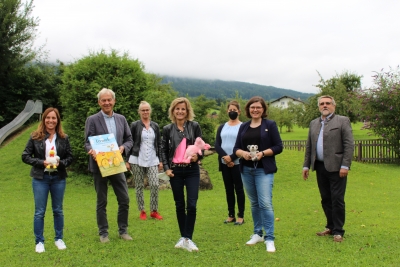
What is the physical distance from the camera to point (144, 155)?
740 cm

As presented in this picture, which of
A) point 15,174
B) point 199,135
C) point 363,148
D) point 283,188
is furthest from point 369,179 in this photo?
point 15,174

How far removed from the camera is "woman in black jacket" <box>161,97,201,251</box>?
5.33 metres

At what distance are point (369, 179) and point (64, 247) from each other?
11.3 metres

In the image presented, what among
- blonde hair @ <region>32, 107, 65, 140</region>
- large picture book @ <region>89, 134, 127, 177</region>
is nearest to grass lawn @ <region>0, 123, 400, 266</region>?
large picture book @ <region>89, 134, 127, 177</region>

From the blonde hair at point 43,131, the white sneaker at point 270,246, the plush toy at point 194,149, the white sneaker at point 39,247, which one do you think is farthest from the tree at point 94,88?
the white sneaker at point 270,246

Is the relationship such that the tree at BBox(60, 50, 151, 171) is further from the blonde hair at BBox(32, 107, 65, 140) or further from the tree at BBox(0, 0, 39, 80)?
the tree at BBox(0, 0, 39, 80)

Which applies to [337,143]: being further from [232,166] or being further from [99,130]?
[99,130]

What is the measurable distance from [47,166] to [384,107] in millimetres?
17122

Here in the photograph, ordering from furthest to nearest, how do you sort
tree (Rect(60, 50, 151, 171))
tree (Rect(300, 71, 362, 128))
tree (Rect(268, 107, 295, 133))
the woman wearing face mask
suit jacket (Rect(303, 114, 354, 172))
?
tree (Rect(268, 107, 295, 133)), tree (Rect(300, 71, 362, 128)), tree (Rect(60, 50, 151, 171)), the woman wearing face mask, suit jacket (Rect(303, 114, 354, 172))

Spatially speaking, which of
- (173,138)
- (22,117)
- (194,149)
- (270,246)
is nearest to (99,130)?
(173,138)

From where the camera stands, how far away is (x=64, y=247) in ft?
17.7

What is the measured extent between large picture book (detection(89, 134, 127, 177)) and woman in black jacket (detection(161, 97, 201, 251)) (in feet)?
2.30

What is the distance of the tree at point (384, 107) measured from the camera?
17.6 m

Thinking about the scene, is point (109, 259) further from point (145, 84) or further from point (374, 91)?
point (374, 91)
